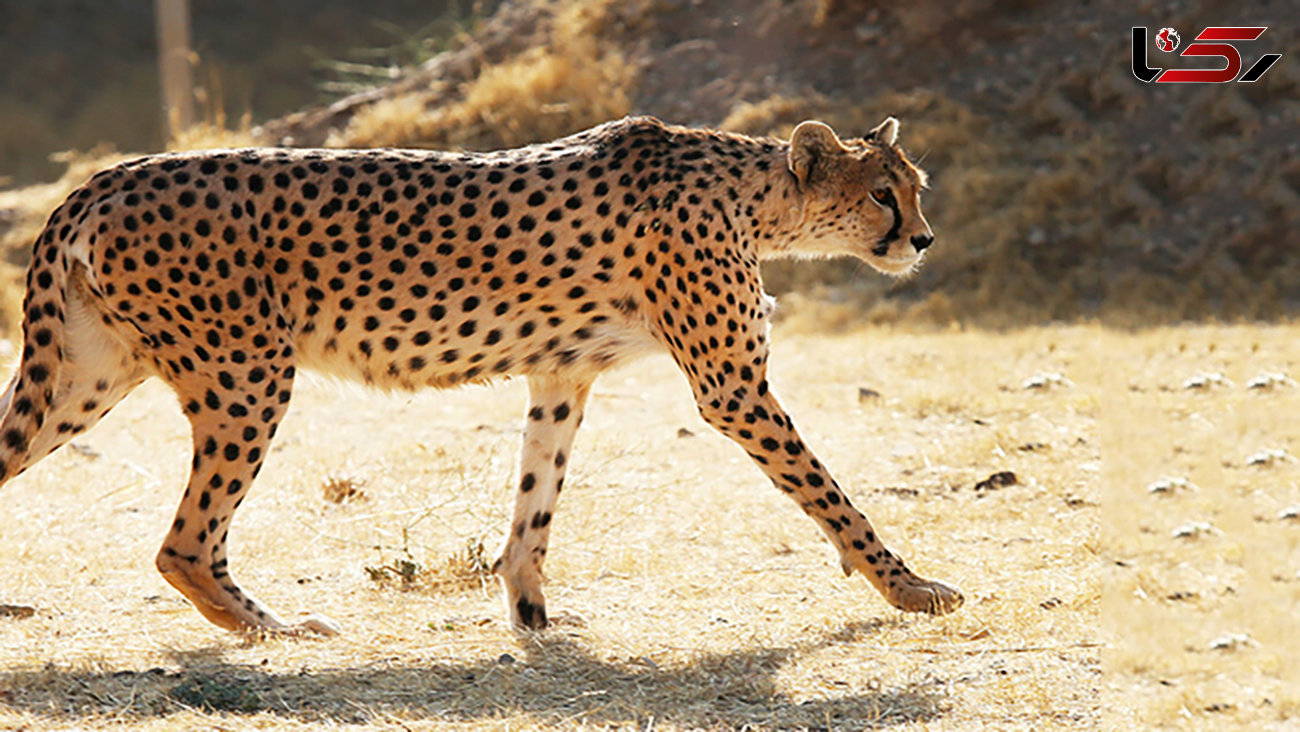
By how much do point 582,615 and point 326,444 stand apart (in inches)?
137

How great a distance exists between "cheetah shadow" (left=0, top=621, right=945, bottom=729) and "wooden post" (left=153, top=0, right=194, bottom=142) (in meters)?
12.0

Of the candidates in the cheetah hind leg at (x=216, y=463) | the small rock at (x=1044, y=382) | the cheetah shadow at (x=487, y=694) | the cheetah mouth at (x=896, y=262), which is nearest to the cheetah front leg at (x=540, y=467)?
the cheetah shadow at (x=487, y=694)

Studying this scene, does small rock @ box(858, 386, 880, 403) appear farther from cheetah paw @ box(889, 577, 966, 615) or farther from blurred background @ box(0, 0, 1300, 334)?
cheetah paw @ box(889, 577, 966, 615)

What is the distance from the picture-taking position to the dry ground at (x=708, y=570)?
3.83 m

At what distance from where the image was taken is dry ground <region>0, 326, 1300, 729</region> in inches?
151

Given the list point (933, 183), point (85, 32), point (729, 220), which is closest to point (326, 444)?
point (729, 220)

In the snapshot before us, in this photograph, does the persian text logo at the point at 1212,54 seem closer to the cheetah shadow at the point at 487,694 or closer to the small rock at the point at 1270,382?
the small rock at the point at 1270,382

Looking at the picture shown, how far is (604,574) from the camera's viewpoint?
20.2 feet

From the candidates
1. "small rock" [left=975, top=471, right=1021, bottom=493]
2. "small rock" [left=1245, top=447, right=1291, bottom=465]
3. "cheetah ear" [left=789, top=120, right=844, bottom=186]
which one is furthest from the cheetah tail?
"small rock" [left=975, top=471, right=1021, bottom=493]

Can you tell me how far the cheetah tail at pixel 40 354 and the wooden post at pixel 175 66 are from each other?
36.6 feet

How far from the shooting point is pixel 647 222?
5512mm

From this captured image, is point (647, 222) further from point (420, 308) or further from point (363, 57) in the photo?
point (363, 57)

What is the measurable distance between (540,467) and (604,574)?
68cm

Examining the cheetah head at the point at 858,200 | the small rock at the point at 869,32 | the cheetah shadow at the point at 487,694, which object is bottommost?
the cheetah shadow at the point at 487,694
